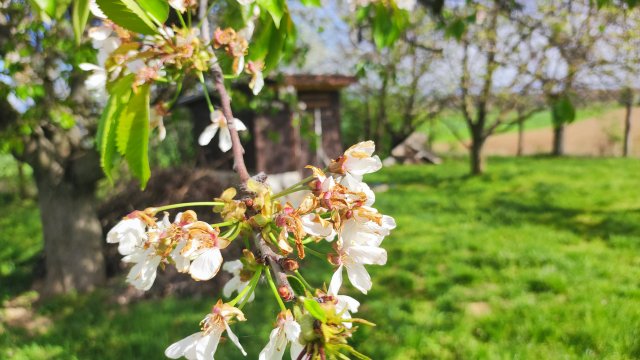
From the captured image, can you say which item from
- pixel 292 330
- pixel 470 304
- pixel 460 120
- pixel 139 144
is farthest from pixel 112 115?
pixel 460 120

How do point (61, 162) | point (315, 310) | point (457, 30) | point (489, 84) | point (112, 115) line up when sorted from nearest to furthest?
point (315, 310) → point (112, 115) → point (457, 30) → point (61, 162) → point (489, 84)

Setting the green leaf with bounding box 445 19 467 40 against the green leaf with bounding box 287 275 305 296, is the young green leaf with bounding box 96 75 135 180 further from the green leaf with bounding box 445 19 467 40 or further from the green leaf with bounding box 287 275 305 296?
the green leaf with bounding box 445 19 467 40

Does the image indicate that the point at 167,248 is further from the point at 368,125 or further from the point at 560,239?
the point at 368,125

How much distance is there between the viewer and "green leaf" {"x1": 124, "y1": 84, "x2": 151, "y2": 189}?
67 cm

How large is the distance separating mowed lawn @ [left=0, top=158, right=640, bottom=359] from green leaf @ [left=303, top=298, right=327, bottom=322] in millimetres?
2024

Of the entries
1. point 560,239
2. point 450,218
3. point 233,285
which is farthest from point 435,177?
point 233,285

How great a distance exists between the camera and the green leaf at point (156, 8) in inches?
27.6

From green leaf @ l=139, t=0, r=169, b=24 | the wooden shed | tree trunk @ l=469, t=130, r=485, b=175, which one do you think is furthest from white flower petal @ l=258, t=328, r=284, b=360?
tree trunk @ l=469, t=130, r=485, b=175

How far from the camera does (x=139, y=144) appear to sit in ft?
2.20

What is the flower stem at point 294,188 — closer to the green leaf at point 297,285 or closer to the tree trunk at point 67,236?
the green leaf at point 297,285

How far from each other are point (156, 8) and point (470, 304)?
3.18 metres

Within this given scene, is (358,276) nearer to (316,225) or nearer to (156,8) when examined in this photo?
(316,225)

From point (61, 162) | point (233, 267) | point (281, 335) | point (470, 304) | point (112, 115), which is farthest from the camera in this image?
point (61, 162)

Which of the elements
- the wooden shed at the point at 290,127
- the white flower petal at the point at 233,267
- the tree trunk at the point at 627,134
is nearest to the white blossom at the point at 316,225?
the white flower petal at the point at 233,267
